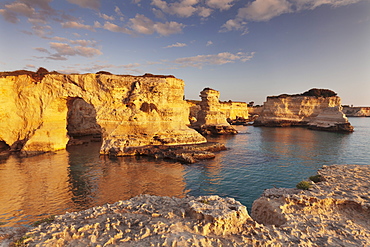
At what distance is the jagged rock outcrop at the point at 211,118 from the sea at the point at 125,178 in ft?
72.4

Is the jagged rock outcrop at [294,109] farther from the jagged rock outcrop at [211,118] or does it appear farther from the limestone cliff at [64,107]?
the limestone cliff at [64,107]

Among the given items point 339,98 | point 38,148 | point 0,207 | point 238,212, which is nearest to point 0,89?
point 38,148

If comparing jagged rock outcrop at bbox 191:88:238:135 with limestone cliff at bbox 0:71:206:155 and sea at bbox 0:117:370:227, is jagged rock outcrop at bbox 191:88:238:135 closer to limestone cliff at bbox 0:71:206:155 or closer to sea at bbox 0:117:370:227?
limestone cliff at bbox 0:71:206:155

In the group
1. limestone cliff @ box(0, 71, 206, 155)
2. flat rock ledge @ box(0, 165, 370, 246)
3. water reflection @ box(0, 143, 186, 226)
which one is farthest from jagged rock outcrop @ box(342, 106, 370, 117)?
flat rock ledge @ box(0, 165, 370, 246)

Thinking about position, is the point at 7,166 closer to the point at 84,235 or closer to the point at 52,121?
the point at 52,121

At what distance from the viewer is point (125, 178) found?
52.7 ft

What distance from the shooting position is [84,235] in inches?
221

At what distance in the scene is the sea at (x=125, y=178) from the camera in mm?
11805

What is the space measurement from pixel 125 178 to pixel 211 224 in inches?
468

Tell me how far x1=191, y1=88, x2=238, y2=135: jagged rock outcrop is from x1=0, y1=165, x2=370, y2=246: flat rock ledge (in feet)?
126

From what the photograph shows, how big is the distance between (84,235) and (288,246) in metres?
6.02

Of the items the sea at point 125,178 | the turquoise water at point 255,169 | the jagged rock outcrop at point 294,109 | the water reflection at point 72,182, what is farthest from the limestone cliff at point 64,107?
the jagged rock outcrop at point 294,109

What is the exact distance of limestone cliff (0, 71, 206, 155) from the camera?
24938 mm

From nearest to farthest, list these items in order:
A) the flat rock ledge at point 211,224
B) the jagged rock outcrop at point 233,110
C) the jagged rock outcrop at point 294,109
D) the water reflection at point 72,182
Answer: the flat rock ledge at point 211,224 → the water reflection at point 72,182 → the jagged rock outcrop at point 294,109 → the jagged rock outcrop at point 233,110
